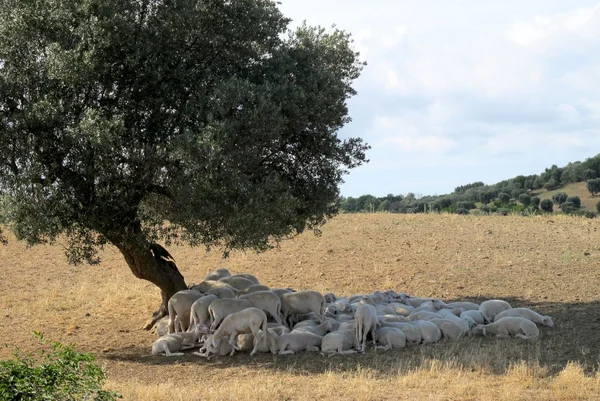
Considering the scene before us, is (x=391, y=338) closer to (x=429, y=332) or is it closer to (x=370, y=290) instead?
(x=429, y=332)

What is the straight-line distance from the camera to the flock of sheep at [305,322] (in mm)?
14602

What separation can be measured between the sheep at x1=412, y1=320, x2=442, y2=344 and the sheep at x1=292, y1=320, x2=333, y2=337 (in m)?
1.78

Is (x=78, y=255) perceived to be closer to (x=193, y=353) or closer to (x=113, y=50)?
(x=193, y=353)

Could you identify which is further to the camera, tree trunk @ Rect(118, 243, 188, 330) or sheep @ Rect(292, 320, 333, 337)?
tree trunk @ Rect(118, 243, 188, 330)

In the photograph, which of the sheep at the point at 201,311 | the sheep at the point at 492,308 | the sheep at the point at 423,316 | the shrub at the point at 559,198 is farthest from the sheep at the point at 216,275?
the shrub at the point at 559,198

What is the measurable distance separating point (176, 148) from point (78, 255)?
156 inches

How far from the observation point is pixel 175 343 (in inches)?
606

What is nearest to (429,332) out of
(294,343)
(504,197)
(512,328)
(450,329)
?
(450,329)

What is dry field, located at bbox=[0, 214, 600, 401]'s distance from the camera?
11406mm

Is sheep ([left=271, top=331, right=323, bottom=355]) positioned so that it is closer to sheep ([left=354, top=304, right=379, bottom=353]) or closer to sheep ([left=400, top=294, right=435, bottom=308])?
sheep ([left=354, top=304, right=379, bottom=353])

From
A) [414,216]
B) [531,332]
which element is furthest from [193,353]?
[414,216]

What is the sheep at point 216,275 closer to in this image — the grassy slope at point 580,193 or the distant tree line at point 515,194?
the distant tree line at point 515,194

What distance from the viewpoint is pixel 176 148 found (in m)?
A: 13.6

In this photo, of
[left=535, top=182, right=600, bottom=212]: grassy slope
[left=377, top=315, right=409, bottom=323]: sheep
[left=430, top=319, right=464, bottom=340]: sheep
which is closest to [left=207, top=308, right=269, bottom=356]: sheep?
[left=377, top=315, right=409, bottom=323]: sheep
